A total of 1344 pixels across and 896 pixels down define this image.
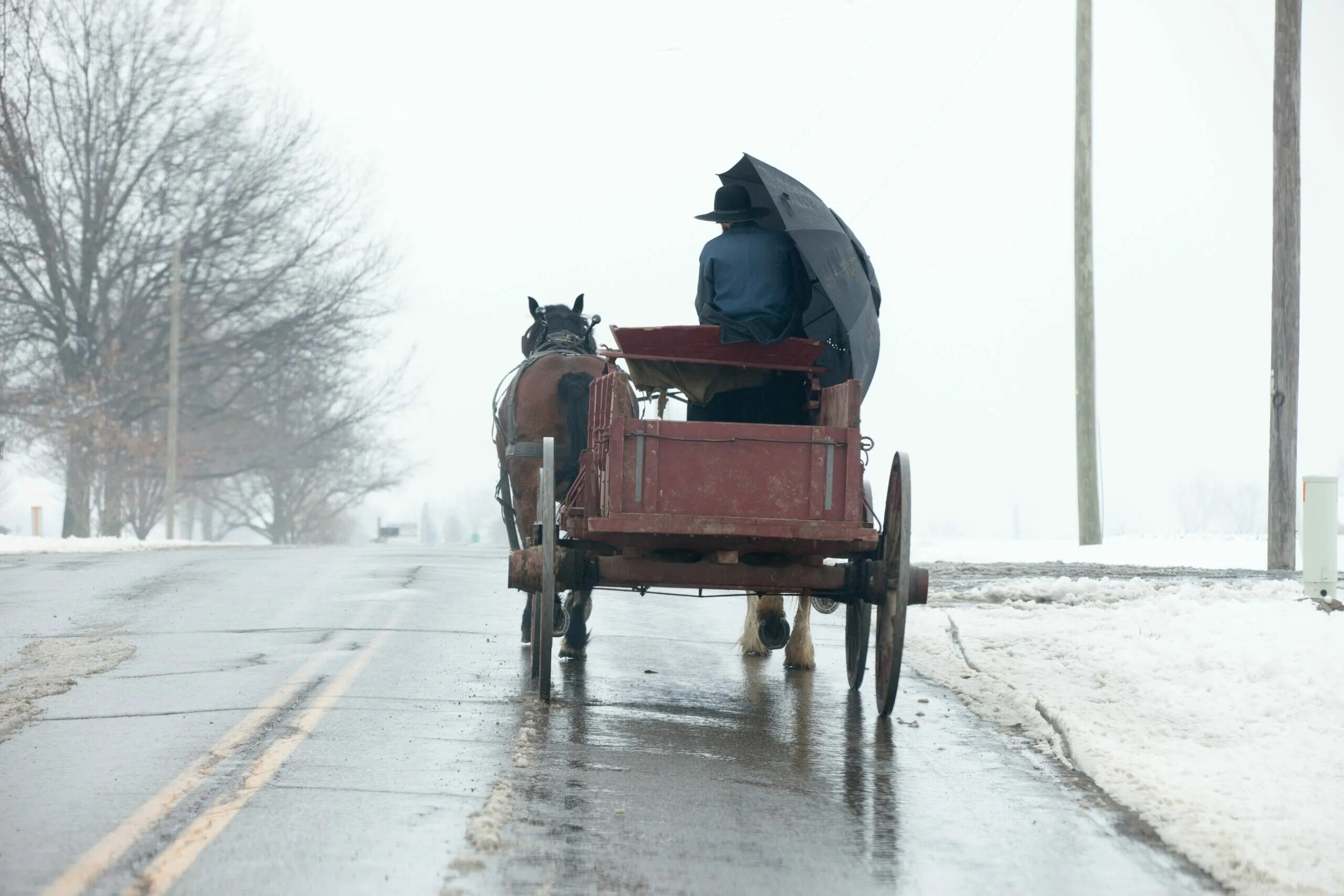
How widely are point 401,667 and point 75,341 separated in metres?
35.1

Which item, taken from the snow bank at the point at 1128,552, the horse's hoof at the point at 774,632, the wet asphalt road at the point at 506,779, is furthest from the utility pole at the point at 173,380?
the horse's hoof at the point at 774,632

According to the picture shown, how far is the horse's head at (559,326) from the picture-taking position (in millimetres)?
10953

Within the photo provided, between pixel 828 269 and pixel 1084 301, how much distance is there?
1687 cm

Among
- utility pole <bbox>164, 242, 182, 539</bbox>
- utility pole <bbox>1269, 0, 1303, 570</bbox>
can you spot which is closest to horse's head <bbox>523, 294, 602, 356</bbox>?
utility pole <bbox>1269, 0, 1303, 570</bbox>

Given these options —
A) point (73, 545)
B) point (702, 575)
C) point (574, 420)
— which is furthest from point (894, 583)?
point (73, 545)

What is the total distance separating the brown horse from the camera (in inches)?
390

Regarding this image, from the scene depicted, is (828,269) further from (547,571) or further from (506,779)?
(506,779)

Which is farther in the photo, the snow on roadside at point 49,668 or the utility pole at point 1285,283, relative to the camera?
the utility pole at point 1285,283

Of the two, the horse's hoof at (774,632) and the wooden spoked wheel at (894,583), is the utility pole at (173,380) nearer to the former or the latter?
the horse's hoof at (774,632)

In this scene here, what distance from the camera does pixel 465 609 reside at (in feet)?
44.1

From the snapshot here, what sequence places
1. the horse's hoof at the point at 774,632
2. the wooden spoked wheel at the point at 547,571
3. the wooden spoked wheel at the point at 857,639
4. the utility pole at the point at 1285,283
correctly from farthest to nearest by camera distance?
1. the utility pole at the point at 1285,283
2. the wooden spoked wheel at the point at 857,639
3. the horse's hoof at the point at 774,632
4. the wooden spoked wheel at the point at 547,571

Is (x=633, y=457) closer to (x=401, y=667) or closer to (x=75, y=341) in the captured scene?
(x=401, y=667)

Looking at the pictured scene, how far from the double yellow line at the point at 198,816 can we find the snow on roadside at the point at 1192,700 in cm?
312

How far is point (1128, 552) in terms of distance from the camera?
73.0 feet
